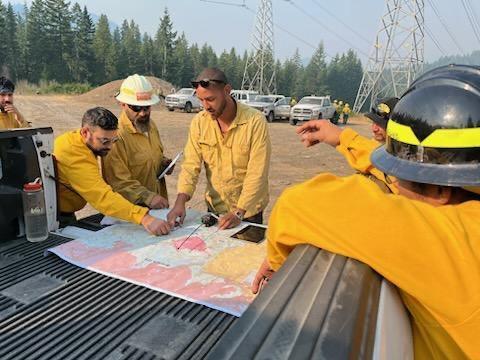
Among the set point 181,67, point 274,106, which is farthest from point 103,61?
point 274,106

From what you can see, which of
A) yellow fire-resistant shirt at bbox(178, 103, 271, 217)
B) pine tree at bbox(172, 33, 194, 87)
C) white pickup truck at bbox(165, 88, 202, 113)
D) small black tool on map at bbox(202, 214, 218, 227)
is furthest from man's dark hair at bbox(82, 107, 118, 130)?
pine tree at bbox(172, 33, 194, 87)

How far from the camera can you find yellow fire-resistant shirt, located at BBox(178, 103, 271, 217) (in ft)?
10.2

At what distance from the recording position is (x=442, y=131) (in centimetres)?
115

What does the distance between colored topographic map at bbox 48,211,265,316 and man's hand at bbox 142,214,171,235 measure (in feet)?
0.13

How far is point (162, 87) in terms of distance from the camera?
Answer: 38.0 m

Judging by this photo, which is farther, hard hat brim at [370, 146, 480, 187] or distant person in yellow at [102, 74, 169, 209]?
distant person in yellow at [102, 74, 169, 209]

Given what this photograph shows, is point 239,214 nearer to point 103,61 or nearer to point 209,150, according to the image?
point 209,150

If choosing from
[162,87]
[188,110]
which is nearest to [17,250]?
[188,110]

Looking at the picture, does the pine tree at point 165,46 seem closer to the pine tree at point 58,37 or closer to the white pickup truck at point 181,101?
the pine tree at point 58,37

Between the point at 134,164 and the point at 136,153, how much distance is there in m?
0.09

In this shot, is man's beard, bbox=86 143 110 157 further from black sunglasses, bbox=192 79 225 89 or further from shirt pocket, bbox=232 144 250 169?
shirt pocket, bbox=232 144 250 169

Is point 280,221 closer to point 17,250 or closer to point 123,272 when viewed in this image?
point 123,272

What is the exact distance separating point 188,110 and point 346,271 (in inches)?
1083

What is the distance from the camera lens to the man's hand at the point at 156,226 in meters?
2.46
